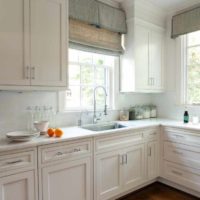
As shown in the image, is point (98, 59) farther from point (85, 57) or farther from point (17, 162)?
point (17, 162)

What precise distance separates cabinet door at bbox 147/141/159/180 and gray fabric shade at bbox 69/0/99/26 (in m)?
1.86

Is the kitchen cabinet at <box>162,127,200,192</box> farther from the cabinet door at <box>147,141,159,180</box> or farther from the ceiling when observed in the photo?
the ceiling

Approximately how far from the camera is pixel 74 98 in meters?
2.71

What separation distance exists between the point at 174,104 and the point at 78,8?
7.10 feet

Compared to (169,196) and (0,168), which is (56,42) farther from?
(169,196)

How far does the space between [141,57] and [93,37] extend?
32.6 inches

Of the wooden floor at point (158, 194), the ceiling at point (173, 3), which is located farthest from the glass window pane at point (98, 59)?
the wooden floor at point (158, 194)

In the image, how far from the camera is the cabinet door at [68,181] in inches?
70.1

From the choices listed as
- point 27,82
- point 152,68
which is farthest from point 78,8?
point 152,68

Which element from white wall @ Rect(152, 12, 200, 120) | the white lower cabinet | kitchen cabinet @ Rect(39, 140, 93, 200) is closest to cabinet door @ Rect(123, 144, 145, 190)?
the white lower cabinet

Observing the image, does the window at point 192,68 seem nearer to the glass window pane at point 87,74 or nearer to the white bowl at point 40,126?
the glass window pane at point 87,74

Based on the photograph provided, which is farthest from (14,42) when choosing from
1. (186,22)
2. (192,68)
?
(192,68)

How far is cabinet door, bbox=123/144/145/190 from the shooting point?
2.43 meters

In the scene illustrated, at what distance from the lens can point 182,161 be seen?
256 centimetres
